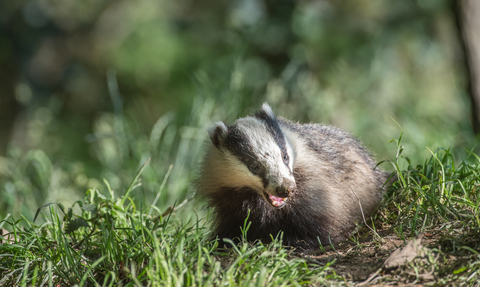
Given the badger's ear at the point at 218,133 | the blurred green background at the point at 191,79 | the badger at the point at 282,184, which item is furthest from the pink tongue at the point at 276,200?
the blurred green background at the point at 191,79

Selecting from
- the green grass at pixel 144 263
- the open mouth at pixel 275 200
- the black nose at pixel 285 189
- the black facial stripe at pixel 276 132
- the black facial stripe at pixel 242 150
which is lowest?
the green grass at pixel 144 263

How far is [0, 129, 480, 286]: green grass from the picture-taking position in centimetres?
229

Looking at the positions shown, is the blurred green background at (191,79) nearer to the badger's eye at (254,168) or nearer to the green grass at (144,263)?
the badger's eye at (254,168)

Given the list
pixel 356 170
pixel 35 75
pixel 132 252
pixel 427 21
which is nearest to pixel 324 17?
pixel 427 21

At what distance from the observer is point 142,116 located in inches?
273

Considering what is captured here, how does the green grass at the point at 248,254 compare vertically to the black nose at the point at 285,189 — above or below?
below

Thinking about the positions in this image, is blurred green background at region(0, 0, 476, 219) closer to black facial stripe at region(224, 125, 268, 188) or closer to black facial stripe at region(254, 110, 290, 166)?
black facial stripe at region(224, 125, 268, 188)

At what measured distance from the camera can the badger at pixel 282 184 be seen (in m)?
3.26

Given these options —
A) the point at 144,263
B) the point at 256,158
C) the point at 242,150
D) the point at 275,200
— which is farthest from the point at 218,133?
the point at 144,263

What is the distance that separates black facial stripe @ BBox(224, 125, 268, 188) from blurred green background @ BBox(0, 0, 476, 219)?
3.11 feet

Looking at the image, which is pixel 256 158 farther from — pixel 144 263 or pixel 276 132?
pixel 144 263

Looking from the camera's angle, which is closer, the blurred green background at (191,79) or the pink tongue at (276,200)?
the pink tongue at (276,200)

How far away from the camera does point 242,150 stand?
3408mm

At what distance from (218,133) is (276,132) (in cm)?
52
